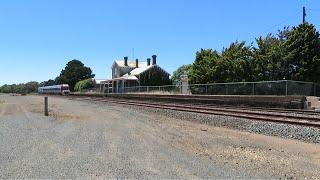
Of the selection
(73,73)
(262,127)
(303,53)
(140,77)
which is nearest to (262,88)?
(303,53)

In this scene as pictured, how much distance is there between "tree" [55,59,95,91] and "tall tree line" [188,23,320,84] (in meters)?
101

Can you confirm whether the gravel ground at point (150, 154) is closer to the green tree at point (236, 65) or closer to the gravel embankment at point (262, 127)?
the gravel embankment at point (262, 127)

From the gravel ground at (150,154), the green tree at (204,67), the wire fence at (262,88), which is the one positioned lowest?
the gravel ground at (150,154)

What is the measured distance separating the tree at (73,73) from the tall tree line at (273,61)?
3965 inches

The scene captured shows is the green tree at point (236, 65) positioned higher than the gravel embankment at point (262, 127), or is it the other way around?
the green tree at point (236, 65)

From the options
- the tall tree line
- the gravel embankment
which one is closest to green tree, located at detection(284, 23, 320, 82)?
the tall tree line

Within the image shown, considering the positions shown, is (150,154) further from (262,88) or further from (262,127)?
(262,88)

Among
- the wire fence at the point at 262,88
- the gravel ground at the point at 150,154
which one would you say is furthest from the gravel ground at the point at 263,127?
the wire fence at the point at 262,88

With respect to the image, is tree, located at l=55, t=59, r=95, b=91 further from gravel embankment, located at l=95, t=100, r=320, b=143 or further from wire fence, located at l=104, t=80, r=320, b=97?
gravel embankment, located at l=95, t=100, r=320, b=143

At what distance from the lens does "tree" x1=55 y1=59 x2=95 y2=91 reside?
15650 cm

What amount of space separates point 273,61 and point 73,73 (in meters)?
113

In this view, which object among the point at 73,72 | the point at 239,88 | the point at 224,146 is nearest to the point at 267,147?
the point at 224,146

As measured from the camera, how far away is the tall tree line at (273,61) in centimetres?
4900

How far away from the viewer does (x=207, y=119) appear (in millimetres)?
25953
